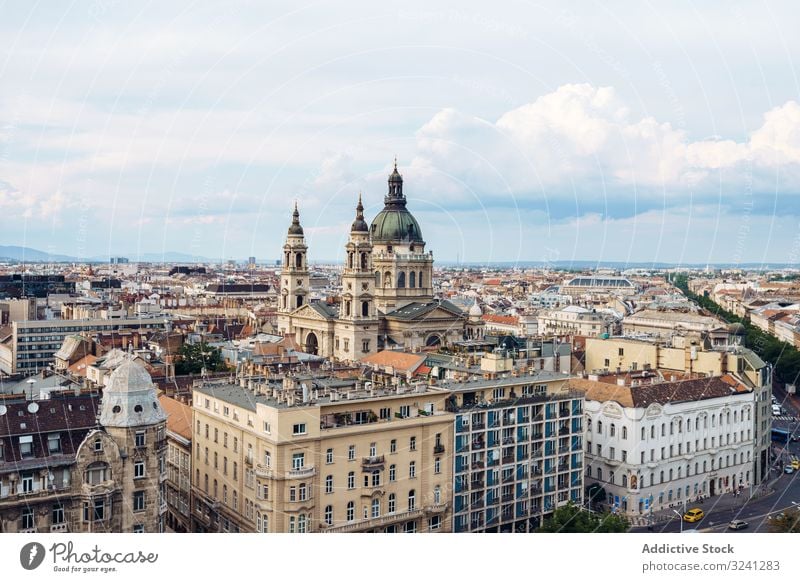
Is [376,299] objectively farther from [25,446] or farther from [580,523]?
[25,446]

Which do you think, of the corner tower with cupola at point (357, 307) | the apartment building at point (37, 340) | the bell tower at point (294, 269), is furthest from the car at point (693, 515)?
the apartment building at point (37, 340)

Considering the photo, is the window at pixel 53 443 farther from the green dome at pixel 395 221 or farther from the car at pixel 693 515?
the green dome at pixel 395 221

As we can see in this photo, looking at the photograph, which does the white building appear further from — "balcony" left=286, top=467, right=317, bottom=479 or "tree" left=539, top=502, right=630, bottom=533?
"balcony" left=286, top=467, right=317, bottom=479

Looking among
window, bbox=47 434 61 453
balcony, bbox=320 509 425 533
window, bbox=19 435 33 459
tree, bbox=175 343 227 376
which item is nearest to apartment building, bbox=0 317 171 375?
tree, bbox=175 343 227 376

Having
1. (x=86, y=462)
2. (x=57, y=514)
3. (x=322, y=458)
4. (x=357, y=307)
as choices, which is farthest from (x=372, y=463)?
(x=357, y=307)

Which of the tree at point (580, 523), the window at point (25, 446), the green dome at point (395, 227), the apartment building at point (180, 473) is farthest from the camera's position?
the green dome at point (395, 227)
